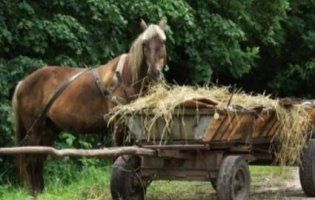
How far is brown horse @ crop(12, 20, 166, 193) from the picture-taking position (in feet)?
28.8

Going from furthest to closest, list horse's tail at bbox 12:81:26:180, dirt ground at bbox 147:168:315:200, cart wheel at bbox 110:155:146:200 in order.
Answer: horse's tail at bbox 12:81:26:180 → dirt ground at bbox 147:168:315:200 → cart wheel at bbox 110:155:146:200

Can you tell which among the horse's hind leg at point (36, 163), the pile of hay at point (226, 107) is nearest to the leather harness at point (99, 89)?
the horse's hind leg at point (36, 163)

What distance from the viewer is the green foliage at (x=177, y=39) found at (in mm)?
11969

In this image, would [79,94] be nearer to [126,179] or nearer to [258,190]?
[126,179]

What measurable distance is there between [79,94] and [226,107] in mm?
2992

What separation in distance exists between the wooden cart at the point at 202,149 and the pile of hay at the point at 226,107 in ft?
0.29

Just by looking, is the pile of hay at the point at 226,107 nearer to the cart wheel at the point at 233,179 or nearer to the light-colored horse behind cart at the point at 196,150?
the light-colored horse behind cart at the point at 196,150

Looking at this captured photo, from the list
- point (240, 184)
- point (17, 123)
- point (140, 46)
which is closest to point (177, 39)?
point (17, 123)

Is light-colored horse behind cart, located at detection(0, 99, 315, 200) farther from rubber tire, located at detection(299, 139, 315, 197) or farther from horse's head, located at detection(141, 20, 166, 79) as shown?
horse's head, located at detection(141, 20, 166, 79)

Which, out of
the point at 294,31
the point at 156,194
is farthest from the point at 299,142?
the point at 294,31

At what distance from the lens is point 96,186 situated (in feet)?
34.0

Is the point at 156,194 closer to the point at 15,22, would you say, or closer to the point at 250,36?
the point at 15,22

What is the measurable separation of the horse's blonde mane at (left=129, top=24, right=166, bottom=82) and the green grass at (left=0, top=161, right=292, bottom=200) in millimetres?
1738

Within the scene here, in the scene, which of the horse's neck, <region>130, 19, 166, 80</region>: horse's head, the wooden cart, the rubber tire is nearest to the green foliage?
the horse's neck
